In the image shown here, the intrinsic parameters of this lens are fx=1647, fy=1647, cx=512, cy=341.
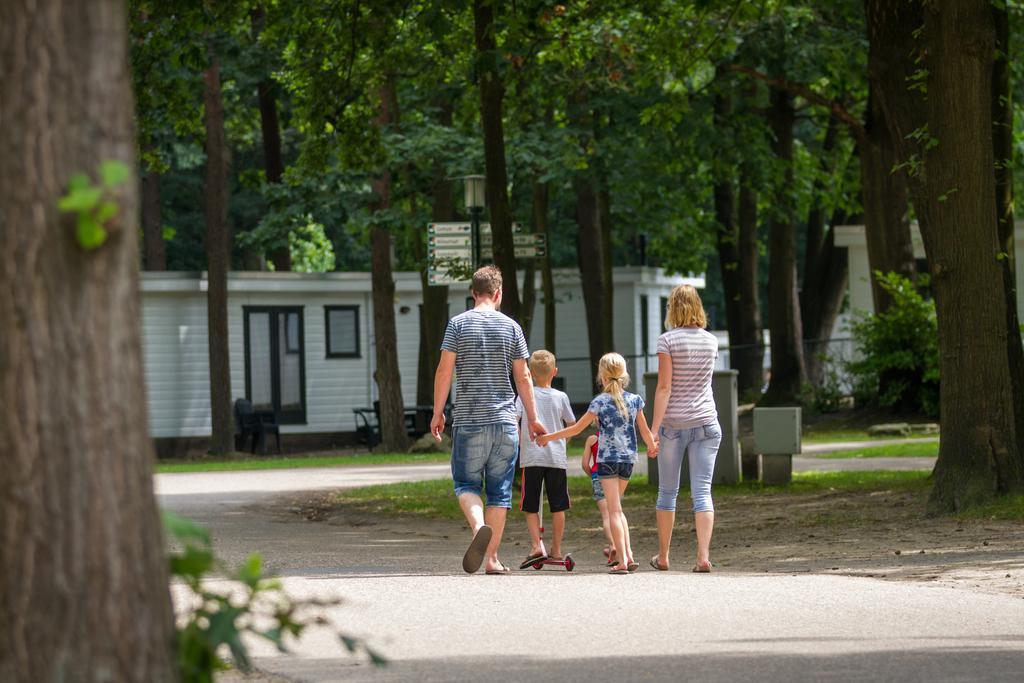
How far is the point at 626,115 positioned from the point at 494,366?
18565mm

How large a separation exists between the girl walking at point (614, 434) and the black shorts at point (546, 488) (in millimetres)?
255

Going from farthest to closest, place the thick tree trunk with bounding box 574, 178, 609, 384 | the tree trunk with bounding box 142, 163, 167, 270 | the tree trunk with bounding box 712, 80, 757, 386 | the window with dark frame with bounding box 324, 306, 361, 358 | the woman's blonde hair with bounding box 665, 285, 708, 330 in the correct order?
1. the tree trunk with bounding box 142, 163, 167, 270
2. the tree trunk with bounding box 712, 80, 757, 386
3. the window with dark frame with bounding box 324, 306, 361, 358
4. the thick tree trunk with bounding box 574, 178, 609, 384
5. the woman's blonde hair with bounding box 665, 285, 708, 330

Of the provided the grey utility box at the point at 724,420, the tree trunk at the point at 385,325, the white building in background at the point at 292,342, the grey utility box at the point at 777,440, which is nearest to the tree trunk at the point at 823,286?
the white building in background at the point at 292,342

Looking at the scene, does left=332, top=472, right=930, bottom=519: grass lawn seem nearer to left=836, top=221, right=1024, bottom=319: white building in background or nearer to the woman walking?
the woman walking

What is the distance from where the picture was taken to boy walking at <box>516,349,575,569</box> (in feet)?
32.4

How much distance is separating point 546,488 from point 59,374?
23.0 feet

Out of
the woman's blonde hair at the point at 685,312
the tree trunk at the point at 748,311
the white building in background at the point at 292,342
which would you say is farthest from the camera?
the tree trunk at the point at 748,311

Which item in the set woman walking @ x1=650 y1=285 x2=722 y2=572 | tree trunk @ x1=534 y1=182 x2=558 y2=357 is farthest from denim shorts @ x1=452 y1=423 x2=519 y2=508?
tree trunk @ x1=534 y1=182 x2=558 y2=357

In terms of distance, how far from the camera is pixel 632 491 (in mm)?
16188

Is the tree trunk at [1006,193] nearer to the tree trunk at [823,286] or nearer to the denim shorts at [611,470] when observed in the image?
the denim shorts at [611,470]

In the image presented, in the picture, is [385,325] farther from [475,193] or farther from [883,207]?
[475,193]

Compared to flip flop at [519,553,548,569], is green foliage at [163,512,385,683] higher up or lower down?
higher up

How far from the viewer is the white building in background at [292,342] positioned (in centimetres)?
3266

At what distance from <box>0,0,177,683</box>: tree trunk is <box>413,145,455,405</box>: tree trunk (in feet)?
77.2
